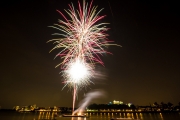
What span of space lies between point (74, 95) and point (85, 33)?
8.35 meters

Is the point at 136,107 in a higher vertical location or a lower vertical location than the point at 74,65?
higher

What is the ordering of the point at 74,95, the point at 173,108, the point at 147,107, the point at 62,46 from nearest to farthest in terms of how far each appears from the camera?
1. the point at 62,46
2. the point at 74,95
3. the point at 173,108
4. the point at 147,107

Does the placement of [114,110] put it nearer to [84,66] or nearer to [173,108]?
[173,108]

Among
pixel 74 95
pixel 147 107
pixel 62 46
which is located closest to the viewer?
pixel 62 46

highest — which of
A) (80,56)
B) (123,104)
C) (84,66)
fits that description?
(123,104)

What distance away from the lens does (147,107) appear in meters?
184

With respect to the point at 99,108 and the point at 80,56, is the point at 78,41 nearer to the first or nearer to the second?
the point at 80,56

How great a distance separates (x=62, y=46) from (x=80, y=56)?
2397 mm

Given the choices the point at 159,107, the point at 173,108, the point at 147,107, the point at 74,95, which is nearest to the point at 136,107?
the point at 147,107

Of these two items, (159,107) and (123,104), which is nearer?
(159,107)

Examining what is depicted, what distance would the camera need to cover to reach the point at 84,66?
687 inches

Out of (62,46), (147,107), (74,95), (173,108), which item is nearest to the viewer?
(62,46)

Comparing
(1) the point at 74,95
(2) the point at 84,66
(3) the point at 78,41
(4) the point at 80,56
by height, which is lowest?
(1) the point at 74,95

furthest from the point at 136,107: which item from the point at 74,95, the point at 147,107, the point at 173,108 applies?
the point at 74,95
